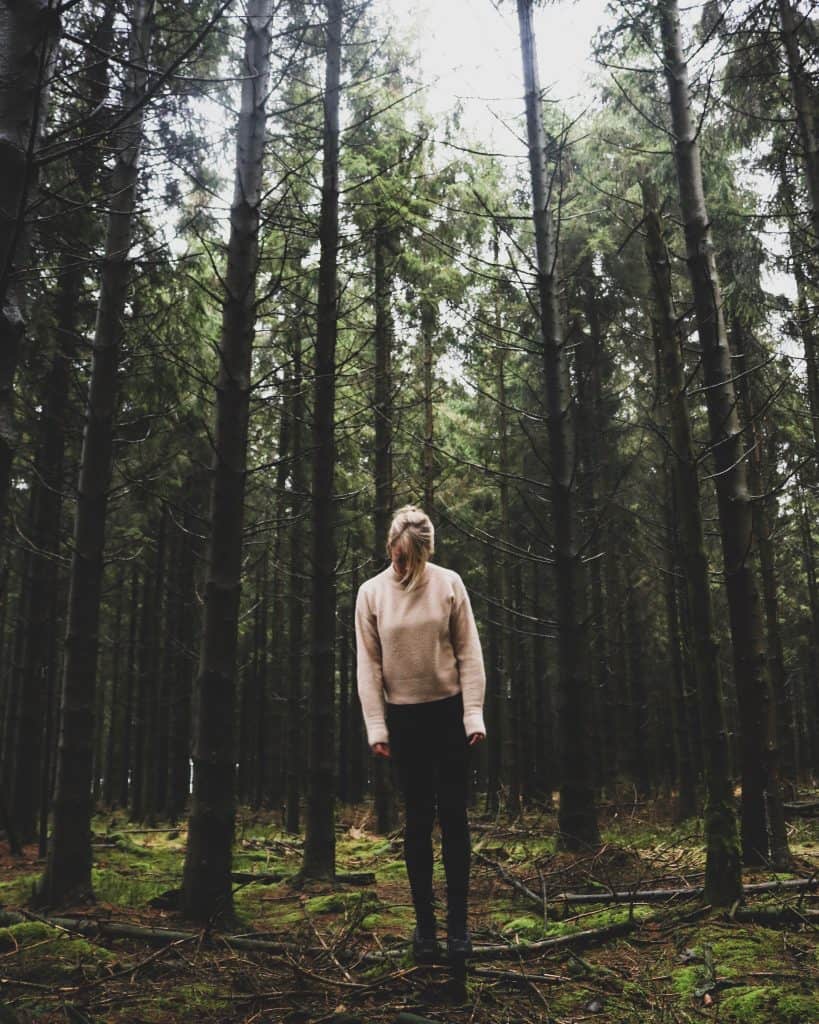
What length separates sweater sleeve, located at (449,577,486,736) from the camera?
3658mm

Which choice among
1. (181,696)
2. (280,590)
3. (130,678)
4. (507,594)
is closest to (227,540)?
(181,696)

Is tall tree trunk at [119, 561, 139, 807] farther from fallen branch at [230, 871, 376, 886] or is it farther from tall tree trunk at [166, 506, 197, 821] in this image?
fallen branch at [230, 871, 376, 886]

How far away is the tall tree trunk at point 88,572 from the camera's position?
17.6 feet

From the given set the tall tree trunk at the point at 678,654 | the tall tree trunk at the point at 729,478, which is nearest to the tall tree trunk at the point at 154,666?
the tall tree trunk at the point at 678,654

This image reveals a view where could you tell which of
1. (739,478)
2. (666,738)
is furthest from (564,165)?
(666,738)

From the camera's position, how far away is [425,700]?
12.3 feet

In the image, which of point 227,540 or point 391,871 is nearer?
point 227,540

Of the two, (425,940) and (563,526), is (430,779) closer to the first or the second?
(425,940)

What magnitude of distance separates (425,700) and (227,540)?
2334 mm

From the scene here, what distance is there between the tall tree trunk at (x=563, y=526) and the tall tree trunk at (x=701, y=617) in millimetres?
2351

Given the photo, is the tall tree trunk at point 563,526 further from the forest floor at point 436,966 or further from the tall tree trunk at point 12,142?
the tall tree trunk at point 12,142

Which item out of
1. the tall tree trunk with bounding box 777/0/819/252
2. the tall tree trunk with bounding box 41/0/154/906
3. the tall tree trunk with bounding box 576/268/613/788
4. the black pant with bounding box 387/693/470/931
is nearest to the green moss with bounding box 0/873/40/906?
the tall tree trunk with bounding box 41/0/154/906

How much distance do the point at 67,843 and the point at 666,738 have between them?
71.9 feet

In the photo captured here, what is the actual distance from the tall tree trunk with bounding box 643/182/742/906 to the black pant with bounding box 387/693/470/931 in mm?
1665
